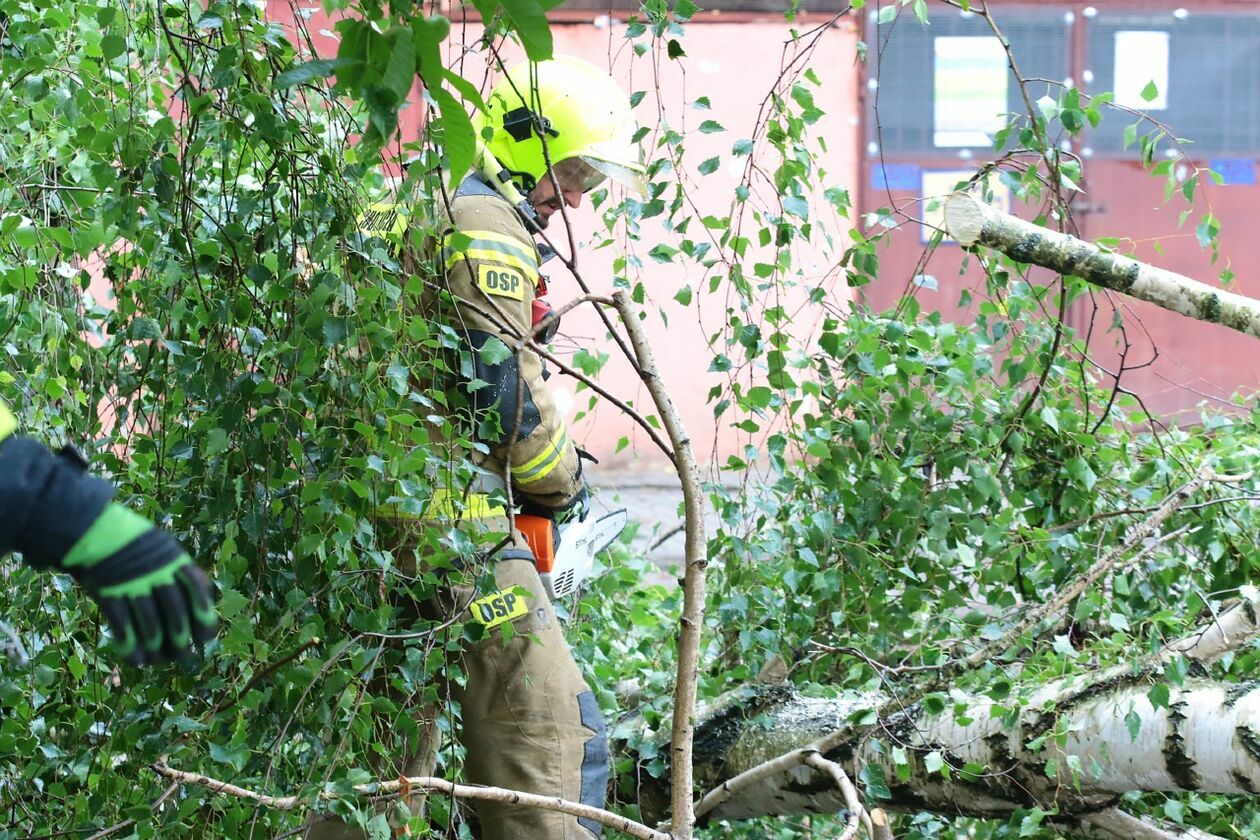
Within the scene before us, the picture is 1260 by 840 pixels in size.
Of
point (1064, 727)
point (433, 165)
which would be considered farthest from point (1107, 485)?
point (433, 165)

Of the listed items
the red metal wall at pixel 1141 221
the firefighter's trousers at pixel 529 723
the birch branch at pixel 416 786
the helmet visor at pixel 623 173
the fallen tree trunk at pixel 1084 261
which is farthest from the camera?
the red metal wall at pixel 1141 221

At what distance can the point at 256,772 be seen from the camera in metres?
2.33

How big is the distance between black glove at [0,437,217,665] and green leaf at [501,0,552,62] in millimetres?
685

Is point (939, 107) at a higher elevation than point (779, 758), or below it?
higher

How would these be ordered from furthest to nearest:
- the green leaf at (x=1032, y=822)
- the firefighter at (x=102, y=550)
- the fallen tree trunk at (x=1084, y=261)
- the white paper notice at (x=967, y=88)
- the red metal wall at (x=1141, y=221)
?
the red metal wall at (x=1141, y=221), the white paper notice at (x=967, y=88), the fallen tree trunk at (x=1084, y=261), the green leaf at (x=1032, y=822), the firefighter at (x=102, y=550)

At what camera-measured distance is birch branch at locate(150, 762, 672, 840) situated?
7.00ft

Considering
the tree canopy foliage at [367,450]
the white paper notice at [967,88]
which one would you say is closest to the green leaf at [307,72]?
the tree canopy foliage at [367,450]

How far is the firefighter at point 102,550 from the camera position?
1.33m

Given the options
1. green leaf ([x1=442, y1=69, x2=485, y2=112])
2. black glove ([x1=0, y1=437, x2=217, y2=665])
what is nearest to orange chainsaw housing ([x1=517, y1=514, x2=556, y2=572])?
green leaf ([x1=442, y1=69, x2=485, y2=112])

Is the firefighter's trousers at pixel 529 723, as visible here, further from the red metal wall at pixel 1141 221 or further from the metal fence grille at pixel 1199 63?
the metal fence grille at pixel 1199 63

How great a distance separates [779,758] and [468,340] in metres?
1.04

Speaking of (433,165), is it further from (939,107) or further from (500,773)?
(939,107)

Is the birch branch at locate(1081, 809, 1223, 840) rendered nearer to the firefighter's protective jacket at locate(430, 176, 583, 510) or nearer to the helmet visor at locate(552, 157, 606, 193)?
the firefighter's protective jacket at locate(430, 176, 583, 510)

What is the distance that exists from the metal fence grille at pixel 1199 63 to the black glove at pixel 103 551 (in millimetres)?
7483
